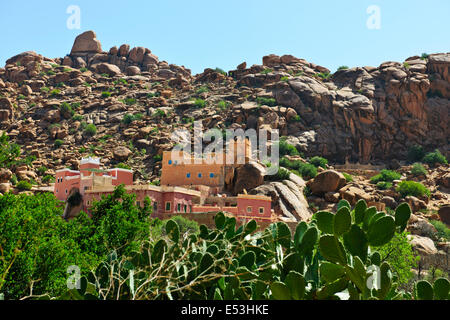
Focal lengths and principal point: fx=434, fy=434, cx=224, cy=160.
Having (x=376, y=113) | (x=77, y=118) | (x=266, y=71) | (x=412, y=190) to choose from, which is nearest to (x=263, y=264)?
(x=412, y=190)

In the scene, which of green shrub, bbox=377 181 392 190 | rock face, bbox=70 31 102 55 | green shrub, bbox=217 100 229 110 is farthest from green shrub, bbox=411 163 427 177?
rock face, bbox=70 31 102 55

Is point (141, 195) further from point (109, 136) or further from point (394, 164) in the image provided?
point (394, 164)

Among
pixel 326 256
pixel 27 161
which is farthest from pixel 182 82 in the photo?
pixel 326 256

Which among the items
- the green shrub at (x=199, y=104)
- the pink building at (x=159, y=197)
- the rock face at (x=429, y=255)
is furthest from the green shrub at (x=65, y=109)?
the rock face at (x=429, y=255)

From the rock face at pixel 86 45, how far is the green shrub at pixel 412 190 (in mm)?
72703

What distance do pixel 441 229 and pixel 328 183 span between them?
33.0ft

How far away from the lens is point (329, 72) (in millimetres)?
74750

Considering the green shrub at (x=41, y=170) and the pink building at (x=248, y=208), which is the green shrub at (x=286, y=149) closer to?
the pink building at (x=248, y=208)

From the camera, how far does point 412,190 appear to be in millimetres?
42188

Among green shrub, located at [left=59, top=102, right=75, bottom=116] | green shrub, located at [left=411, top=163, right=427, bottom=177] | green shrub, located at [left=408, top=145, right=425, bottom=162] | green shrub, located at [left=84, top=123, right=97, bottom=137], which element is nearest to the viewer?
green shrub, located at [left=411, top=163, right=427, bottom=177]

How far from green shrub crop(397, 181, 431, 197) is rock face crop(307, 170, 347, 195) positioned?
6375 millimetres

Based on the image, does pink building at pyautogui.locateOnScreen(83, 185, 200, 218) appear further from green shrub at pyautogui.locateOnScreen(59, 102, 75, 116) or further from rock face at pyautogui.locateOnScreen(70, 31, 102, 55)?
rock face at pyautogui.locateOnScreen(70, 31, 102, 55)

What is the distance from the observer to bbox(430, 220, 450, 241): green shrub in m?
33.9
